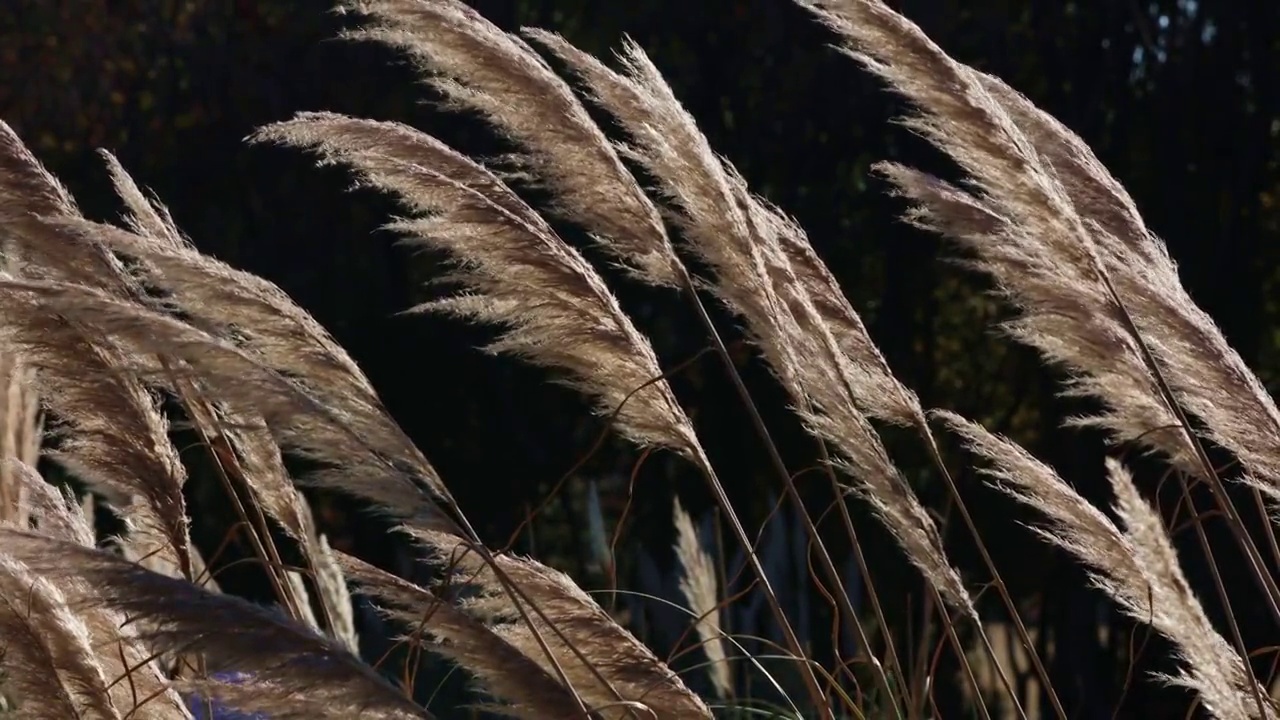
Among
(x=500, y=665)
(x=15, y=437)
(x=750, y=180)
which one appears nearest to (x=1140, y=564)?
(x=500, y=665)

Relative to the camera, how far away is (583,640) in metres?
1.66

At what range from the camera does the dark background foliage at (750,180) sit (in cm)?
633

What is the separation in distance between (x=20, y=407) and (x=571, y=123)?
140 centimetres

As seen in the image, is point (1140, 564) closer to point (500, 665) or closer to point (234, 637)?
point (500, 665)

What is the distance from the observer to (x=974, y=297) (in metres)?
6.88

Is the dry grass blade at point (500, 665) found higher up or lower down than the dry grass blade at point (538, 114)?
lower down

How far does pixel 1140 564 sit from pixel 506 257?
2.59 ft

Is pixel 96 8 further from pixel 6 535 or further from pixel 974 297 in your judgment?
pixel 6 535

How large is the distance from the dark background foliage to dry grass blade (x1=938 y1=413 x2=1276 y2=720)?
4064 mm

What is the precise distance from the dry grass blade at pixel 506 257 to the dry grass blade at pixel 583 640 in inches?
7.8

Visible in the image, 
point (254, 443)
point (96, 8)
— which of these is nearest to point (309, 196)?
point (96, 8)

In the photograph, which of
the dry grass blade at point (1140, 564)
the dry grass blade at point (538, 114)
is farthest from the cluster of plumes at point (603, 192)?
the dry grass blade at point (1140, 564)

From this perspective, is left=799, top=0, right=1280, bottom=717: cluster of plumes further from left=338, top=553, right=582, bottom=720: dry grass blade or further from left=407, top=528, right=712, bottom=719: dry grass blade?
left=338, top=553, right=582, bottom=720: dry grass blade

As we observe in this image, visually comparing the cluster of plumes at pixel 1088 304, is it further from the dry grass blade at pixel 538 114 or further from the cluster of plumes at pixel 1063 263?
the dry grass blade at pixel 538 114
